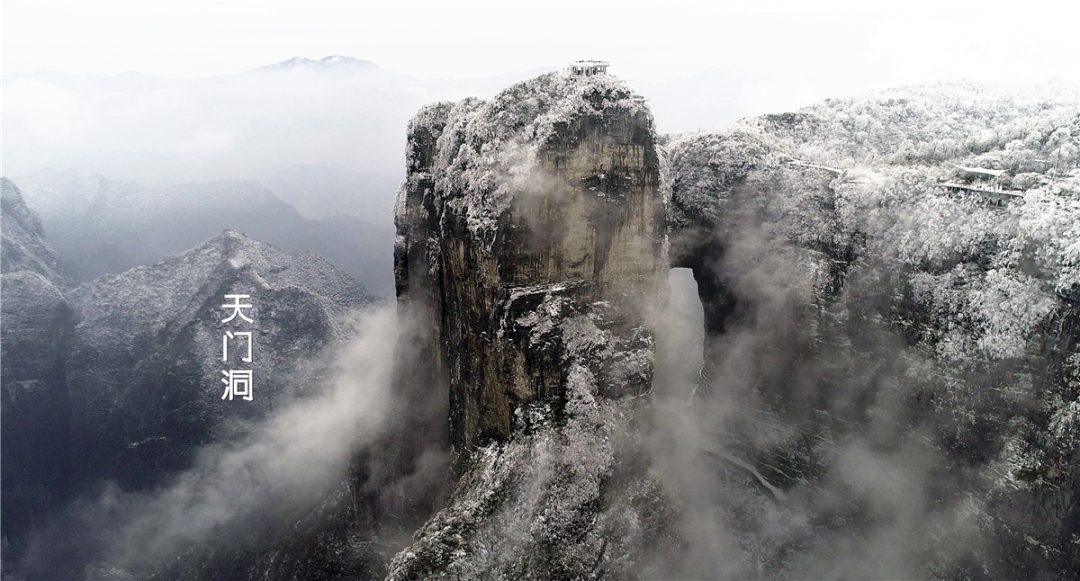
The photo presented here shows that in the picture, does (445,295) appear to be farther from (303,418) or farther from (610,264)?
(303,418)

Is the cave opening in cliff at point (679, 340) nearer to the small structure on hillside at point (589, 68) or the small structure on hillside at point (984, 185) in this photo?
the small structure on hillside at point (589, 68)

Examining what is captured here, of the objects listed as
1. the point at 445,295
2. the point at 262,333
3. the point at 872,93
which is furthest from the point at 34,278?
the point at 872,93

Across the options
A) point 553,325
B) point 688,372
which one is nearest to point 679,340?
point 688,372

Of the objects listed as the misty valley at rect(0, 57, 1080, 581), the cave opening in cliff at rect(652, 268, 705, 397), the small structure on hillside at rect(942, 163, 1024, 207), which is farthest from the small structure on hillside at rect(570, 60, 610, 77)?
the small structure on hillside at rect(942, 163, 1024, 207)

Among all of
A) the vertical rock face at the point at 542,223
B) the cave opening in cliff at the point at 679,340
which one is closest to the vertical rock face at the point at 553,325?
the vertical rock face at the point at 542,223

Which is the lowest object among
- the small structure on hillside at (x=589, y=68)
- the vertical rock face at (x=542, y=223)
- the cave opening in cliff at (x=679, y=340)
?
the cave opening in cliff at (x=679, y=340)

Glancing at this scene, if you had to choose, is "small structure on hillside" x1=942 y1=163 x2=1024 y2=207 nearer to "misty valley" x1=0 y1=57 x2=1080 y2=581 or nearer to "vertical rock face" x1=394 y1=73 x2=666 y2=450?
"misty valley" x1=0 y1=57 x2=1080 y2=581
